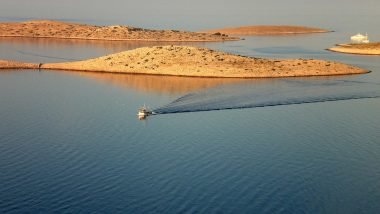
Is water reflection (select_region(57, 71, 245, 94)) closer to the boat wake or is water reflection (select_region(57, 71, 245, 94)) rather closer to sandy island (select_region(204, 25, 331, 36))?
the boat wake

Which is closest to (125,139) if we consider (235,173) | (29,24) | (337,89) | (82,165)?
(82,165)

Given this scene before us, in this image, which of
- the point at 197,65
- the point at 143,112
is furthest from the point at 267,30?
the point at 143,112

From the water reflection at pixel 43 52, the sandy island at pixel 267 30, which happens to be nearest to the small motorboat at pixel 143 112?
the water reflection at pixel 43 52

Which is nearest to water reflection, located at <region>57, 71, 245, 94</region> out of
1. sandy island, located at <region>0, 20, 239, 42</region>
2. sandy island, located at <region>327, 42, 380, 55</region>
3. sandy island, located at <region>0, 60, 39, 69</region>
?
sandy island, located at <region>0, 60, 39, 69</region>

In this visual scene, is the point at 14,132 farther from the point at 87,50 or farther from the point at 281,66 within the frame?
the point at 87,50

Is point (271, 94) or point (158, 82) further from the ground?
point (158, 82)

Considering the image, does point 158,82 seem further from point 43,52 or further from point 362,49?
point 362,49

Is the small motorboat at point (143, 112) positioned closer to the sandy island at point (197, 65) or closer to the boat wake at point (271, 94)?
the boat wake at point (271, 94)
